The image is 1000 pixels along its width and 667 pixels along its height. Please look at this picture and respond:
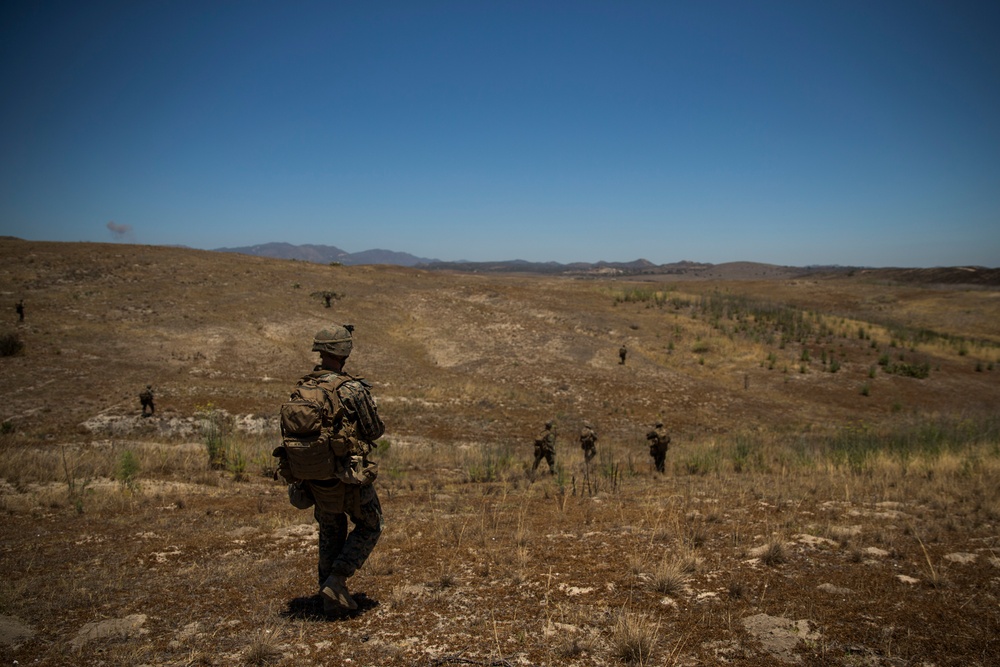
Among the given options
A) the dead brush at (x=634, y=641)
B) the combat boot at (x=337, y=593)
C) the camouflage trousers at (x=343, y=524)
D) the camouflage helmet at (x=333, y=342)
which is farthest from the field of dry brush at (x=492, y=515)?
the camouflage helmet at (x=333, y=342)

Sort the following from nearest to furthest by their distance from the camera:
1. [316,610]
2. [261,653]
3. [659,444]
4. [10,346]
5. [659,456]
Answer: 1. [261,653]
2. [316,610]
3. [659,444]
4. [659,456]
5. [10,346]

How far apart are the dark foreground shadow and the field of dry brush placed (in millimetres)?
28

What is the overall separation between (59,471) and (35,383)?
10567 mm

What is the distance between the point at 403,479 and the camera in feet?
31.9

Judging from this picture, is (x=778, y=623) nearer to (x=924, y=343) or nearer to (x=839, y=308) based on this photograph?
(x=924, y=343)

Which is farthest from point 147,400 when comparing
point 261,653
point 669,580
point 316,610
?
point 669,580

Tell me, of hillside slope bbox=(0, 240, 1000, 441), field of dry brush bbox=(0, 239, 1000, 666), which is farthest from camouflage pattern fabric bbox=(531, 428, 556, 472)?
hillside slope bbox=(0, 240, 1000, 441)

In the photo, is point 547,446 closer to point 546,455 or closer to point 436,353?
point 546,455

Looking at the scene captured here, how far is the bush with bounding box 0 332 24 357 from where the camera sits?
1830 centimetres

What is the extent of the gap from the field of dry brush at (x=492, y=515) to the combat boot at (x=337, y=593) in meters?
0.15

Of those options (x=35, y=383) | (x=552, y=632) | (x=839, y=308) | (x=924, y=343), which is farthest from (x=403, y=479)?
(x=839, y=308)

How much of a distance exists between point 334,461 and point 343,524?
2.36 feet

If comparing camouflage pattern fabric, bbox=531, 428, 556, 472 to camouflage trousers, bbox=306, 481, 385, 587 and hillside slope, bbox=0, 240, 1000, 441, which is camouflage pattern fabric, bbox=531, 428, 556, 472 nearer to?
hillside slope, bbox=0, 240, 1000, 441

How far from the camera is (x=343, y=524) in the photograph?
14.7ft
